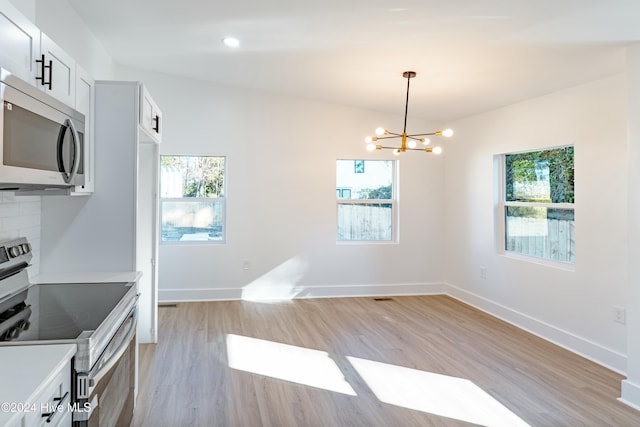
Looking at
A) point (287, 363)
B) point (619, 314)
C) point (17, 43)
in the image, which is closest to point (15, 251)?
point (17, 43)

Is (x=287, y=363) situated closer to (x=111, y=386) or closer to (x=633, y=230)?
(x=111, y=386)

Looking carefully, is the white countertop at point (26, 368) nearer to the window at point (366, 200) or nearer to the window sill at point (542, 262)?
the window sill at point (542, 262)

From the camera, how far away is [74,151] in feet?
7.02

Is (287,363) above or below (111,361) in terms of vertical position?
below

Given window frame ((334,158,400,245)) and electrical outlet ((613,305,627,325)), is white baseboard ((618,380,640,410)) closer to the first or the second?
electrical outlet ((613,305,627,325))

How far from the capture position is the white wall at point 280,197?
5562 mm

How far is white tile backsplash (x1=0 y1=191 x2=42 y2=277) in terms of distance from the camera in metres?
2.24

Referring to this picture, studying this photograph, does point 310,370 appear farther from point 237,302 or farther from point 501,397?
point 237,302

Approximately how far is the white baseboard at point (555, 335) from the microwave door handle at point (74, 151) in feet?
13.6

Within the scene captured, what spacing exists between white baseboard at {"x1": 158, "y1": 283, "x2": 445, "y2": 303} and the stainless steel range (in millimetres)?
3154

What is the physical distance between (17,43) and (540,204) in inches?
181

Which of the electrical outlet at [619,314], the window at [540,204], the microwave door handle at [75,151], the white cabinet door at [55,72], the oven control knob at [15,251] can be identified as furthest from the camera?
the window at [540,204]

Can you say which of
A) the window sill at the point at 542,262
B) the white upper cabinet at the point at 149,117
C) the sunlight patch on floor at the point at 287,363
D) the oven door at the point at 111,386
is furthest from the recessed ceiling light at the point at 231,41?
the window sill at the point at 542,262

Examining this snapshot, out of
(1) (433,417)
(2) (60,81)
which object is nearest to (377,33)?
(2) (60,81)
